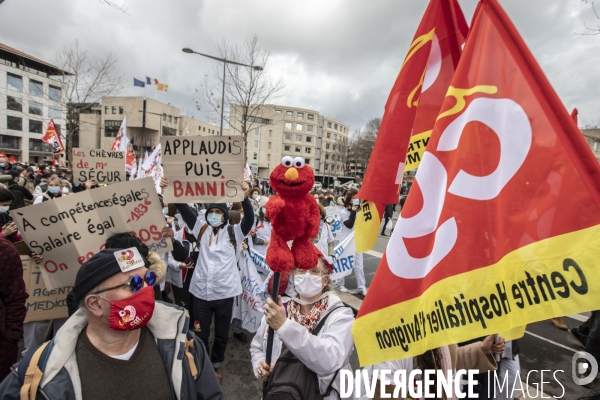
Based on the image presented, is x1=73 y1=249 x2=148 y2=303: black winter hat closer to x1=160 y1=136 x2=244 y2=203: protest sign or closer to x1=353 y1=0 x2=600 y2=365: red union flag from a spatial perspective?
x1=353 y1=0 x2=600 y2=365: red union flag

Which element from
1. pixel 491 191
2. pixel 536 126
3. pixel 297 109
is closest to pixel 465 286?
pixel 491 191

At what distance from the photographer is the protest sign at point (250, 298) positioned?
4773 mm

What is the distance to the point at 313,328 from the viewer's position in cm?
219

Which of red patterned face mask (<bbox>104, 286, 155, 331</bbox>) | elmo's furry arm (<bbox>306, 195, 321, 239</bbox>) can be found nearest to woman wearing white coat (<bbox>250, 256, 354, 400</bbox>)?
elmo's furry arm (<bbox>306, 195, 321, 239</bbox>)

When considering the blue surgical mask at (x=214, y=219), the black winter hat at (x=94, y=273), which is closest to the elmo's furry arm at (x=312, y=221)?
the black winter hat at (x=94, y=273)

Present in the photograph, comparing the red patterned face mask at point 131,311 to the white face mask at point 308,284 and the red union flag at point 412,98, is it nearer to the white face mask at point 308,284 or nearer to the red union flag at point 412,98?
the white face mask at point 308,284

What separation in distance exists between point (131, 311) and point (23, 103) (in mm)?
63402

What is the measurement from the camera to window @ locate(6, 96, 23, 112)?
1801 inches

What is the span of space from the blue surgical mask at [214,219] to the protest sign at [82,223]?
0.70m

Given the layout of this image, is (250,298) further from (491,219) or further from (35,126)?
(35,126)

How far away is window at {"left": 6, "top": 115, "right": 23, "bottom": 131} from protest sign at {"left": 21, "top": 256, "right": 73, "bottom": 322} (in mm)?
60956

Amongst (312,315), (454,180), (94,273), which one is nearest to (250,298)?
(312,315)

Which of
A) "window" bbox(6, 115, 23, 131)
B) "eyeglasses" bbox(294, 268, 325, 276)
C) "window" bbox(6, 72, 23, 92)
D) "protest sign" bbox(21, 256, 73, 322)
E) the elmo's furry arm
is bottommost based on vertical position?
"protest sign" bbox(21, 256, 73, 322)

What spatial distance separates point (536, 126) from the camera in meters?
1.36
